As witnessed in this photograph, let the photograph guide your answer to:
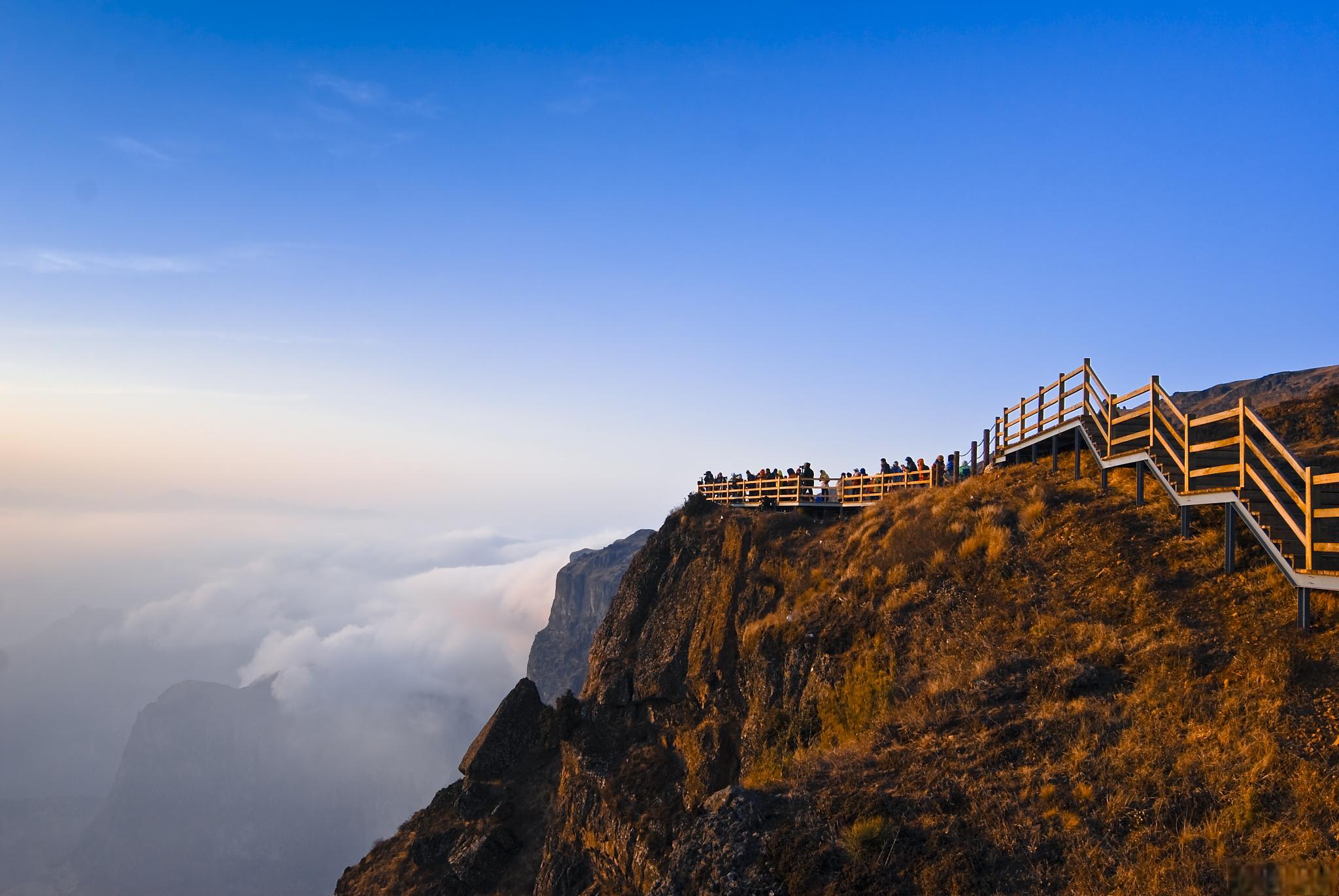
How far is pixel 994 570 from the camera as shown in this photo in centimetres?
1738

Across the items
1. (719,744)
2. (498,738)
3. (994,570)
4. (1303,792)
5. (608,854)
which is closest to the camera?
(1303,792)

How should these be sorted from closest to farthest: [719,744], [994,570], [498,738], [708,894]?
1. [708,894]
2. [994,570]
3. [719,744]
4. [498,738]

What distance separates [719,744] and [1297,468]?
51.6 feet

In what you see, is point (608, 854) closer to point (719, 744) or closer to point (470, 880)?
point (719, 744)

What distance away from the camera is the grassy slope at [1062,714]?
841 centimetres

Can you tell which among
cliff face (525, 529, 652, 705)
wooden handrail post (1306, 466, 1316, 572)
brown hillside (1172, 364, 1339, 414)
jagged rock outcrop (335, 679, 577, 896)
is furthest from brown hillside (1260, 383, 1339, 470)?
cliff face (525, 529, 652, 705)

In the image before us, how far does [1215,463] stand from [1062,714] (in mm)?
7885

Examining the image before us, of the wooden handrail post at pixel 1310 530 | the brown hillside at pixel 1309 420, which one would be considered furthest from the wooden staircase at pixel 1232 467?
the brown hillside at pixel 1309 420

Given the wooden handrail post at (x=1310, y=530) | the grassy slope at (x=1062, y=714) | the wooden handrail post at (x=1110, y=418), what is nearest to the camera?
the grassy slope at (x=1062, y=714)

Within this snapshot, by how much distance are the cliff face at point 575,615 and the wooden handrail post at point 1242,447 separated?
148 metres

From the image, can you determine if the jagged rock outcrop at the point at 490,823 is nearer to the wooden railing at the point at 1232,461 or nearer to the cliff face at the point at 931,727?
the cliff face at the point at 931,727

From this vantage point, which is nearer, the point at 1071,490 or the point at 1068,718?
the point at 1068,718

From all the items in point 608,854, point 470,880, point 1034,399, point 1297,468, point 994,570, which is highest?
point 1034,399

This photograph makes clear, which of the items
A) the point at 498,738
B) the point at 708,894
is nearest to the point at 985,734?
the point at 708,894
